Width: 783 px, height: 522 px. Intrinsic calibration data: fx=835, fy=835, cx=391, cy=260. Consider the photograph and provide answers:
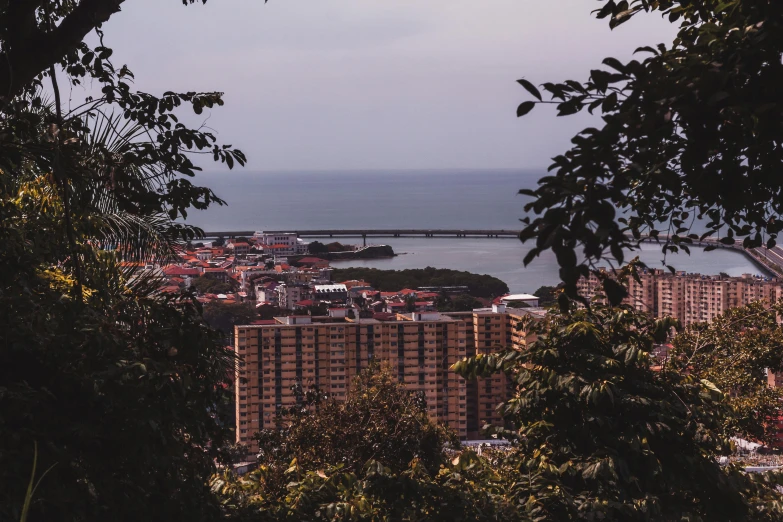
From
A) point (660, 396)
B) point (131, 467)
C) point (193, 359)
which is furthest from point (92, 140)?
point (660, 396)

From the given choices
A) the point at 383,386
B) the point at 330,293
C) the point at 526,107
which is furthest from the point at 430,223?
the point at 526,107

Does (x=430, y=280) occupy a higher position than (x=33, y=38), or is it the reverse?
(x=33, y=38)

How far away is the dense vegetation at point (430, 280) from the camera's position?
32.2m

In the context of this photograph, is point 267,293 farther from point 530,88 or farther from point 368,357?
point 530,88

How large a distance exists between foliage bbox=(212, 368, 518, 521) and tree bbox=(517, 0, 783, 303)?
1699 mm

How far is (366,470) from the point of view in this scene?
3230 mm

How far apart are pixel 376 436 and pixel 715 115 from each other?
267 centimetres

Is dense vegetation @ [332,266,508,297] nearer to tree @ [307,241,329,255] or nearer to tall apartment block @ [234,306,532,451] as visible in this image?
tree @ [307,241,329,255]

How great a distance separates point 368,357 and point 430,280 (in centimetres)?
2244

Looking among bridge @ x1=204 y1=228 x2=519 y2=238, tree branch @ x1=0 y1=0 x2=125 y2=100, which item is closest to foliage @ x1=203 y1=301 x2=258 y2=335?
tree branch @ x1=0 y1=0 x2=125 y2=100

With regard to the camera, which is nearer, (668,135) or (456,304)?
(668,135)

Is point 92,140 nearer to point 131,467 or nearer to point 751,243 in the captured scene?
point 131,467

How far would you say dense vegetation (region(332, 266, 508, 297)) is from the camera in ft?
106

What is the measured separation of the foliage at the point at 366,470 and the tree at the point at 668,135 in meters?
1.70
